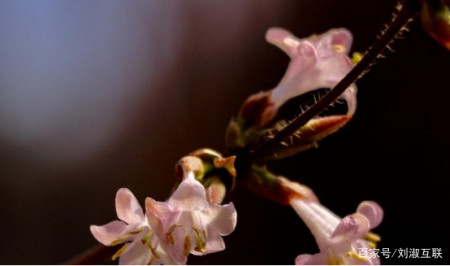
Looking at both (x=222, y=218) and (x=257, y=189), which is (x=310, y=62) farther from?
(x=222, y=218)

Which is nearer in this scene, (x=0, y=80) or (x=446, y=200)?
(x=446, y=200)

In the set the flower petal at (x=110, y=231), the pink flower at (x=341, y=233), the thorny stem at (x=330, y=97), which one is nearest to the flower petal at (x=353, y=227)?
the pink flower at (x=341, y=233)

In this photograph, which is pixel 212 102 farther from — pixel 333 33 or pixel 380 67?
pixel 333 33

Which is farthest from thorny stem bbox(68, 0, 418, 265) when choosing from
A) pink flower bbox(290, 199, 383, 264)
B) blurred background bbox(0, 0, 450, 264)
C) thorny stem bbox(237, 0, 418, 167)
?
blurred background bbox(0, 0, 450, 264)

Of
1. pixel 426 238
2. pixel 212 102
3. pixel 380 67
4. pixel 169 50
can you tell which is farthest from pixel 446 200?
pixel 169 50

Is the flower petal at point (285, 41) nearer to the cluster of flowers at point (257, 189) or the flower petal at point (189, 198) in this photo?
the cluster of flowers at point (257, 189)

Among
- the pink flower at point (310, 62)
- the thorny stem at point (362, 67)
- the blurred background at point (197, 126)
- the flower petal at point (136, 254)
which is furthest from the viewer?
the blurred background at point (197, 126)
